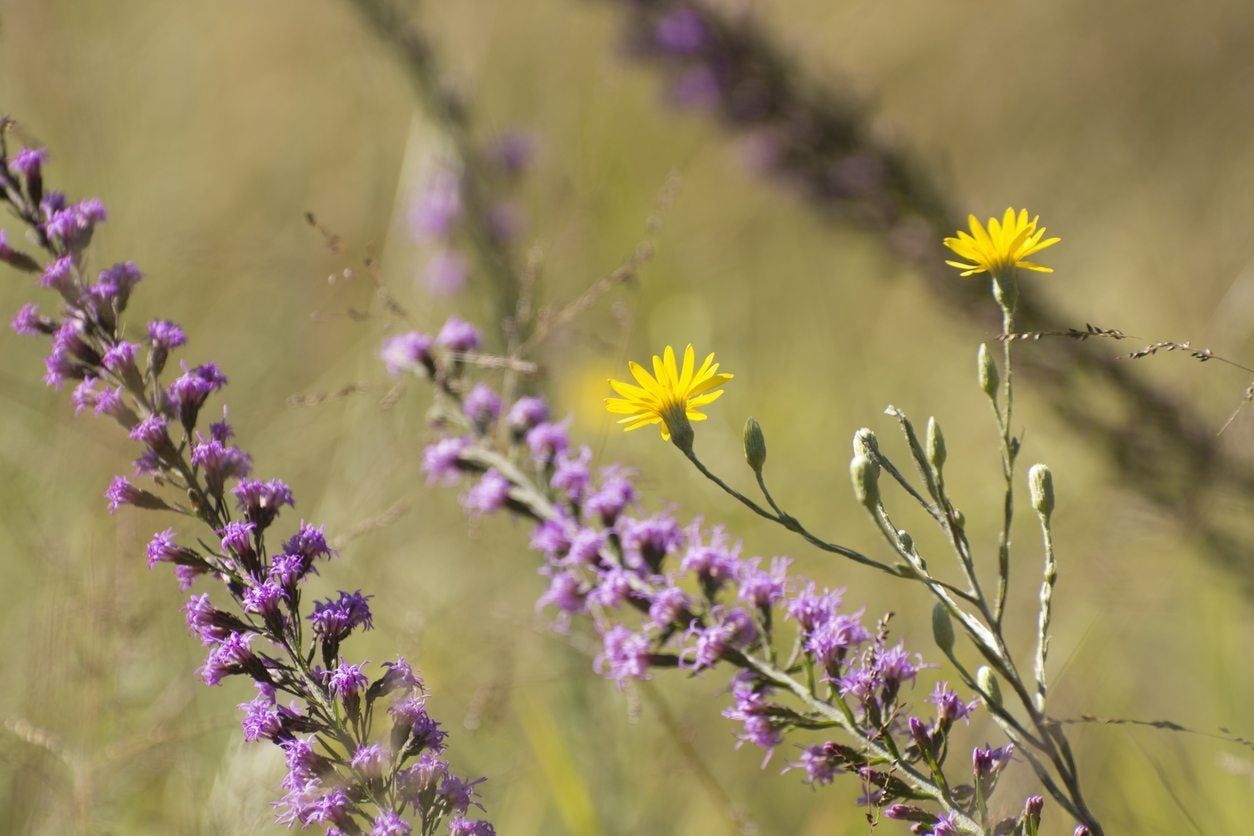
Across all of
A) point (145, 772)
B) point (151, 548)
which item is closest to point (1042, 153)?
point (145, 772)

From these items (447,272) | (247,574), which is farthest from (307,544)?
(447,272)

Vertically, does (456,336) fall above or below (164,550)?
above

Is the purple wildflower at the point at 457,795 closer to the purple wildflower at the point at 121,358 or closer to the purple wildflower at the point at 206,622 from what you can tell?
the purple wildflower at the point at 206,622

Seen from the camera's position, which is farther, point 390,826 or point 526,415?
point 526,415

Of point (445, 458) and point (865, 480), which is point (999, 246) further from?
point (445, 458)

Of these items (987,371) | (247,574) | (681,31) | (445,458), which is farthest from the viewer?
(681,31)

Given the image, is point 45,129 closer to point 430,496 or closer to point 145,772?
point 430,496

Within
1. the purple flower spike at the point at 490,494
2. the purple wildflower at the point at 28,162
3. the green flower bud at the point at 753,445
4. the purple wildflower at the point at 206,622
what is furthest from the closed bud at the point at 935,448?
the purple wildflower at the point at 28,162

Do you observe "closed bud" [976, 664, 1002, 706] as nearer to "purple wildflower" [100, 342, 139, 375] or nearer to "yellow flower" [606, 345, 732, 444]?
"yellow flower" [606, 345, 732, 444]

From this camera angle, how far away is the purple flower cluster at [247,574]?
1.28 meters

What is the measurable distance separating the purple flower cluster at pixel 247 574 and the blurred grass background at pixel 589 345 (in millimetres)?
563

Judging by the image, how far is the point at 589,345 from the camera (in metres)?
2.65

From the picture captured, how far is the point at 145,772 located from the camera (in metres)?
2.57

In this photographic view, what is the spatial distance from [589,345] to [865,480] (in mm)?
1547
